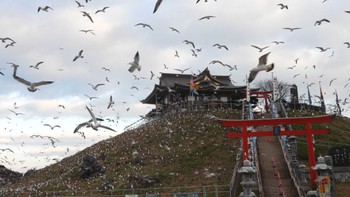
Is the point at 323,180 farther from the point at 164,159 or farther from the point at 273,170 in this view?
the point at 164,159

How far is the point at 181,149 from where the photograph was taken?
34.5m

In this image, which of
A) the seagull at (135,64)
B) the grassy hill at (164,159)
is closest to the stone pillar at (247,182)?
the seagull at (135,64)

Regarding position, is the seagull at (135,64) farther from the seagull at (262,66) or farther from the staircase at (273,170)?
the staircase at (273,170)

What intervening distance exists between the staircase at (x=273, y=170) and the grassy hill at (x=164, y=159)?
2.71m

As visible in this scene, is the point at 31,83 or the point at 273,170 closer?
the point at 31,83

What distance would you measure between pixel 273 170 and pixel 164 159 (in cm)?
1234

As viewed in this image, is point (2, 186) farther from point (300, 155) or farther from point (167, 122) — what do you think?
point (300, 155)

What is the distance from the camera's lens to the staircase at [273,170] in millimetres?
19281

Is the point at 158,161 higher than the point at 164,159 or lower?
lower

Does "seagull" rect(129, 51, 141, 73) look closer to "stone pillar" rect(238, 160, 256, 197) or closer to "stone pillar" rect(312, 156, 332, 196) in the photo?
"stone pillar" rect(238, 160, 256, 197)

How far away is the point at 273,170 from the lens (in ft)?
73.6

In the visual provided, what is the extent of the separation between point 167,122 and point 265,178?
23019 millimetres

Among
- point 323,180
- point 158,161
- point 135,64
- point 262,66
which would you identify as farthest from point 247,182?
point 158,161

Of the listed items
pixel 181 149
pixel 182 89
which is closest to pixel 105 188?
pixel 181 149
